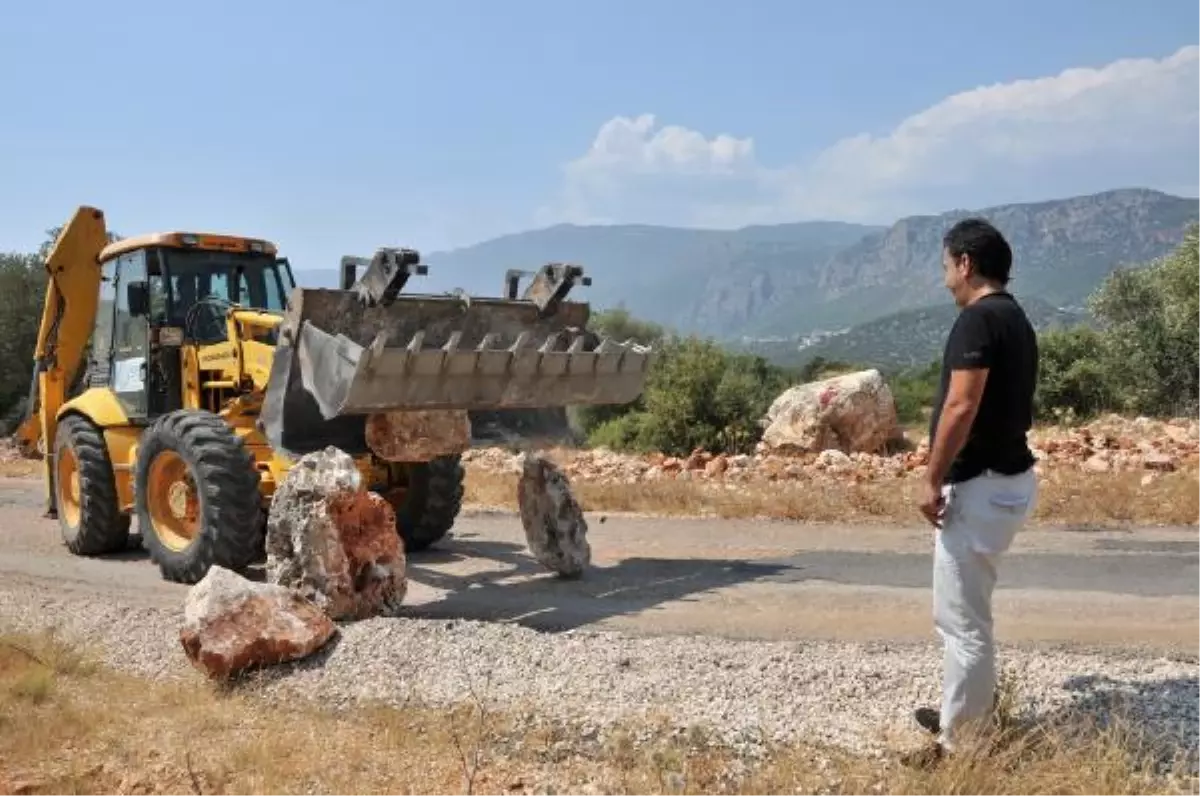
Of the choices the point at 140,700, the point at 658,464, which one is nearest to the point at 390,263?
the point at 140,700

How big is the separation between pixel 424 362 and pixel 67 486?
5.84 m

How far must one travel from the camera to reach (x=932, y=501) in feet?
14.6

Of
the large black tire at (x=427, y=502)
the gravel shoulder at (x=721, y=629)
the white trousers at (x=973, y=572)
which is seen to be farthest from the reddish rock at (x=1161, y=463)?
the white trousers at (x=973, y=572)

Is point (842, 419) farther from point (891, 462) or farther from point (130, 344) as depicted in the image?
point (130, 344)

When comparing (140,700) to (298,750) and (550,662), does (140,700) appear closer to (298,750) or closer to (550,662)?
(298,750)

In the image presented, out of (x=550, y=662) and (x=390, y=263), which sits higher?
(x=390, y=263)

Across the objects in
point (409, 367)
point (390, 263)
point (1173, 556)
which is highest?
point (390, 263)

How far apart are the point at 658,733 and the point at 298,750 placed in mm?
1668

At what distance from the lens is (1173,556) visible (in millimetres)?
9883

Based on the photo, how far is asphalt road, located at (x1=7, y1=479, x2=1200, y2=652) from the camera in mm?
7531

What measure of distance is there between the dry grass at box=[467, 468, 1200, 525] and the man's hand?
322 inches

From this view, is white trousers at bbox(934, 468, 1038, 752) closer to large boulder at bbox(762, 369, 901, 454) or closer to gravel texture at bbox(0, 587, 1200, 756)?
gravel texture at bbox(0, 587, 1200, 756)

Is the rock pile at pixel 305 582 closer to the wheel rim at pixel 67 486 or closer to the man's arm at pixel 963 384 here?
the man's arm at pixel 963 384

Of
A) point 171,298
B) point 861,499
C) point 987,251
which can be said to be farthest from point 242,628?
point 861,499
